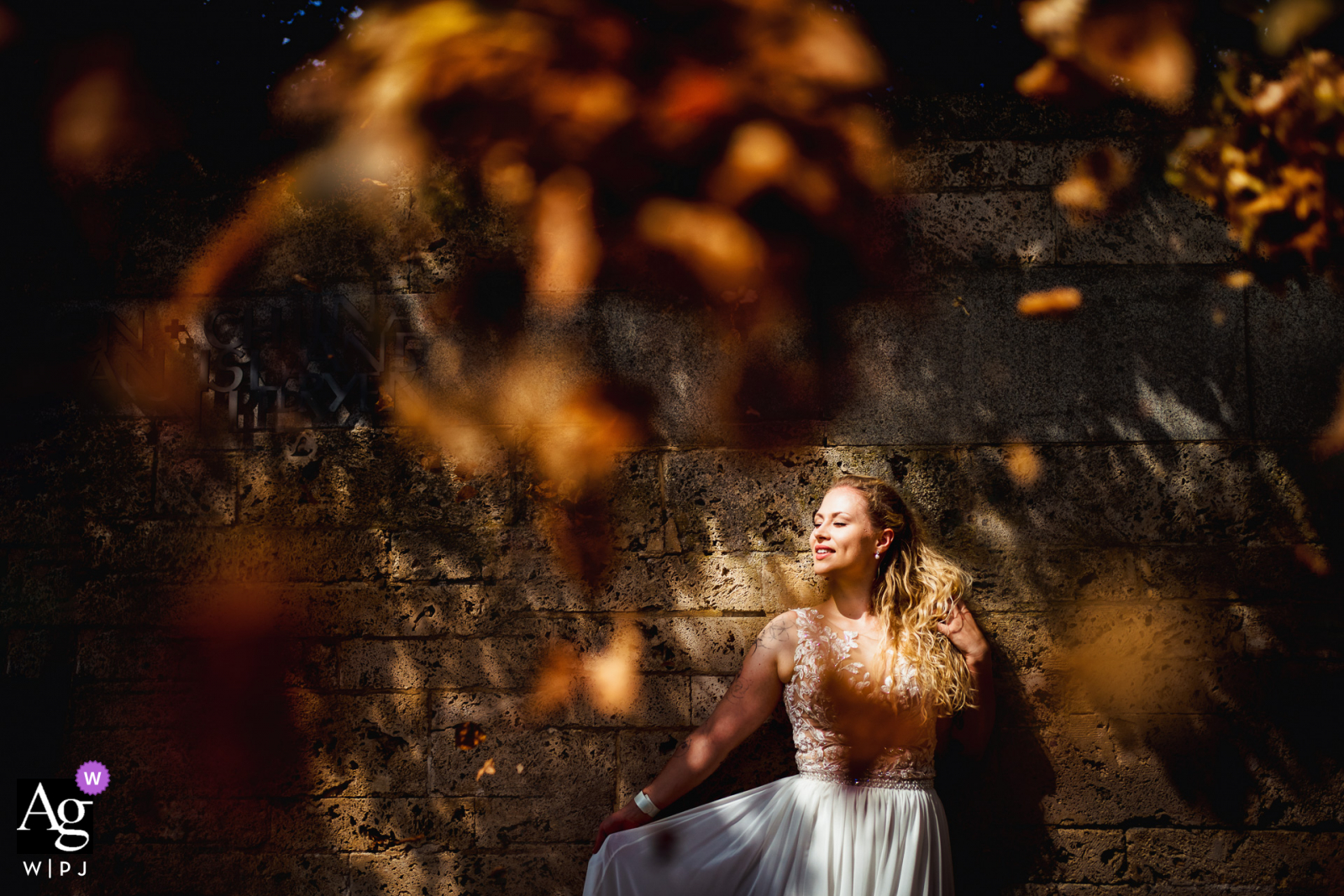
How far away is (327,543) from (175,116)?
199 cm

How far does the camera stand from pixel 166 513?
122 inches

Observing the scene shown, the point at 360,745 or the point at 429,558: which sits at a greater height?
the point at 429,558

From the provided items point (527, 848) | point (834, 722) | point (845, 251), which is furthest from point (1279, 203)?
point (527, 848)

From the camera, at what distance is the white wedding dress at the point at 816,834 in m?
2.44

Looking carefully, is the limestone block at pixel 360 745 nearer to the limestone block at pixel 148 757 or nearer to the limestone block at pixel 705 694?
the limestone block at pixel 148 757

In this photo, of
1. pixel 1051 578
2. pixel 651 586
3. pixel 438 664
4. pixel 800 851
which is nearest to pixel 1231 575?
pixel 1051 578

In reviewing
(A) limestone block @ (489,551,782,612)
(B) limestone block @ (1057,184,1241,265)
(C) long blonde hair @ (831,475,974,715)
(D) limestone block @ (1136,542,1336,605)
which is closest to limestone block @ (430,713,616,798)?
(A) limestone block @ (489,551,782,612)

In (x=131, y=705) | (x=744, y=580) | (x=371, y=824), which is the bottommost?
(x=371, y=824)

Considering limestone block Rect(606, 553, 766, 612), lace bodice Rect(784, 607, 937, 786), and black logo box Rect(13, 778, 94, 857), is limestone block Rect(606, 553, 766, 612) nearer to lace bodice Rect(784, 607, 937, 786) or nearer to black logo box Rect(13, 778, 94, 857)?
lace bodice Rect(784, 607, 937, 786)

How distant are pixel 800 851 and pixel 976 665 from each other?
0.92 metres

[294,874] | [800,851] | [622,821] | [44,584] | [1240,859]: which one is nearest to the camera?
[800,851]

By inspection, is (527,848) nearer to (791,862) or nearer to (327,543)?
(791,862)

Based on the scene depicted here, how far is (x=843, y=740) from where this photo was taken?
251 centimetres

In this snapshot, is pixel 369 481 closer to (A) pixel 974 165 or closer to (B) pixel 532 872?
(B) pixel 532 872
